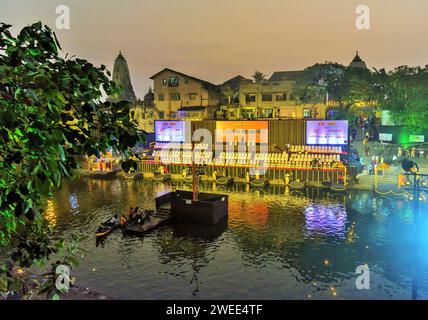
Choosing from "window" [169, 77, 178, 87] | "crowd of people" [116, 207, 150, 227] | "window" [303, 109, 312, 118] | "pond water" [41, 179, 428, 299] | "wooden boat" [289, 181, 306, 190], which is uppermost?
"window" [169, 77, 178, 87]

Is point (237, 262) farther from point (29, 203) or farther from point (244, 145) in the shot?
point (244, 145)

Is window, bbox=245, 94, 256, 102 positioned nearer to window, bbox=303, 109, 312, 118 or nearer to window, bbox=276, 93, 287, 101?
window, bbox=276, 93, 287, 101

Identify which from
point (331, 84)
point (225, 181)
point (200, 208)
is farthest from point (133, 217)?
point (331, 84)

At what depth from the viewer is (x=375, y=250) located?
19.7 metres

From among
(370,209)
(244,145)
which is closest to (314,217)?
(370,209)

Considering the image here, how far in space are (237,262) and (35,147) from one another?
16176 mm

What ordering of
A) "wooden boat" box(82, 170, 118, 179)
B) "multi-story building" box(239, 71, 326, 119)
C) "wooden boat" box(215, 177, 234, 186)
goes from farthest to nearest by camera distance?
"multi-story building" box(239, 71, 326, 119)
"wooden boat" box(82, 170, 118, 179)
"wooden boat" box(215, 177, 234, 186)

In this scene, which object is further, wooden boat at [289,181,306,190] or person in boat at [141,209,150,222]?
wooden boat at [289,181,306,190]

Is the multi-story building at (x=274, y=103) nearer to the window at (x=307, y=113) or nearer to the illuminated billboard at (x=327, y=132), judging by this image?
the window at (x=307, y=113)

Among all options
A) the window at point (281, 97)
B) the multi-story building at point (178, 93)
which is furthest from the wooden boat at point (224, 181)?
the window at point (281, 97)

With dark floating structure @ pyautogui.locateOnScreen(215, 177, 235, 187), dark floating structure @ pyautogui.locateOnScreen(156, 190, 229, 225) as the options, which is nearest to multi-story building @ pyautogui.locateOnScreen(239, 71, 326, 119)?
dark floating structure @ pyautogui.locateOnScreen(215, 177, 235, 187)

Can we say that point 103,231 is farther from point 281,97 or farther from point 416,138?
point 281,97

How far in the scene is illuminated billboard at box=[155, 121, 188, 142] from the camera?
148ft

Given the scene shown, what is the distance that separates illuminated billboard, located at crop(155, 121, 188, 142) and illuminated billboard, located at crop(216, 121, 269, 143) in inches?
184
